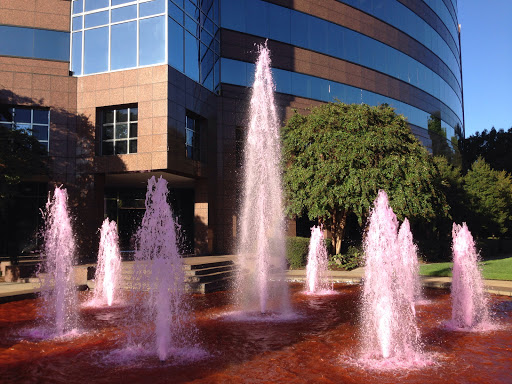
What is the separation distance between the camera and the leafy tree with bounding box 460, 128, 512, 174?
54750 mm

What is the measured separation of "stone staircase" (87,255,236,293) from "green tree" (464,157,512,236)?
20726 mm

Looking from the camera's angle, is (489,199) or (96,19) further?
(489,199)

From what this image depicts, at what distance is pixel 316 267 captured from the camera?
53.8 feet

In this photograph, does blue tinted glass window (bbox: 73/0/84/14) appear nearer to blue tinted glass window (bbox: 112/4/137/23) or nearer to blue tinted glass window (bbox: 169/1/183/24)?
blue tinted glass window (bbox: 112/4/137/23)

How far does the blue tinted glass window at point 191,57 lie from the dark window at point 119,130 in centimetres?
364

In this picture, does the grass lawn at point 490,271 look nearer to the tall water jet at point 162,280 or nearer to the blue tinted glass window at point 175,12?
the tall water jet at point 162,280

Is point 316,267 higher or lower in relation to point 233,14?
lower

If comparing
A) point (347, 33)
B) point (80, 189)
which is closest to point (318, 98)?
point (347, 33)

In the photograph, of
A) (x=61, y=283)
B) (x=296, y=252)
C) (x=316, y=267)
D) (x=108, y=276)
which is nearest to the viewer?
(x=61, y=283)

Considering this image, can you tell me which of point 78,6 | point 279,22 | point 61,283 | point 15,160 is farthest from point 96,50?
point 61,283

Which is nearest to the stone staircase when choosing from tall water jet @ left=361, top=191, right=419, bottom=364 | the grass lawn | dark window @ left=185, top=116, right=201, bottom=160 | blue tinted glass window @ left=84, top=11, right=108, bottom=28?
tall water jet @ left=361, top=191, right=419, bottom=364

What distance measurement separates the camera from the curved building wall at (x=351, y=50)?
87.8 ft

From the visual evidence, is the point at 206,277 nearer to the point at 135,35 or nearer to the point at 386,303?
the point at 386,303

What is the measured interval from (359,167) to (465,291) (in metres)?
10.2
